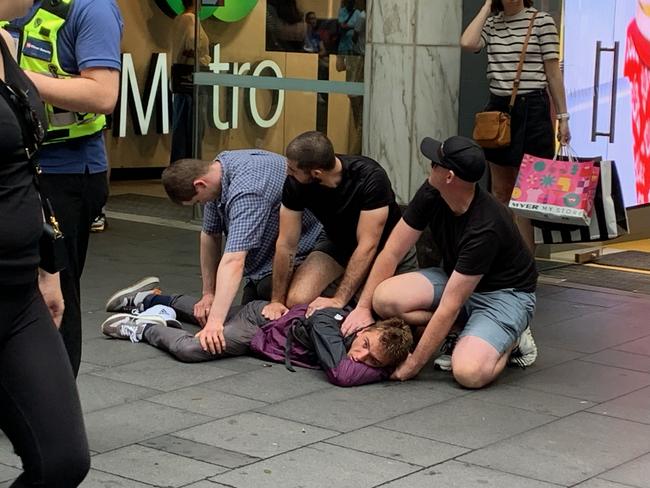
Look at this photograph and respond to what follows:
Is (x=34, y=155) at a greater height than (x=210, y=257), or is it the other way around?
(x=34, y=155)

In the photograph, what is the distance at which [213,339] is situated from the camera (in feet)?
19.7

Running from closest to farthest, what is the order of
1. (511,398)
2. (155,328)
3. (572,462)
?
(572,462) → (511,398) → (155,328)

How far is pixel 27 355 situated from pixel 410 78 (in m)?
5.06

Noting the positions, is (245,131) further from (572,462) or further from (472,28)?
(572,462)

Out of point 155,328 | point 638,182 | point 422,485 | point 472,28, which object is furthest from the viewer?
point 638,182

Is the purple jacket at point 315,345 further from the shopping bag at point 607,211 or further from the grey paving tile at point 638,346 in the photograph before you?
the shopping bag at point 607,211

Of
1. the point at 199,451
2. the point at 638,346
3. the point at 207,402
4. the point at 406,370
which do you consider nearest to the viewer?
the point at 199,451

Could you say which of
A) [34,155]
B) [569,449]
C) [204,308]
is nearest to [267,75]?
[204,308]

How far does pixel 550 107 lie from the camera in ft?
25.7

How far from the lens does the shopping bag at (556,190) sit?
727 cm

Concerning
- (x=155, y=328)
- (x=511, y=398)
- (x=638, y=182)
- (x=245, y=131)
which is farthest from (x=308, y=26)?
(x=511, y=398)

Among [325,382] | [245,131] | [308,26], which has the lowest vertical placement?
[325,382]

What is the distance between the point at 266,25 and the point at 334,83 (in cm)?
92

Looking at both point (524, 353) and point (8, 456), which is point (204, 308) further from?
point (8, 456)
